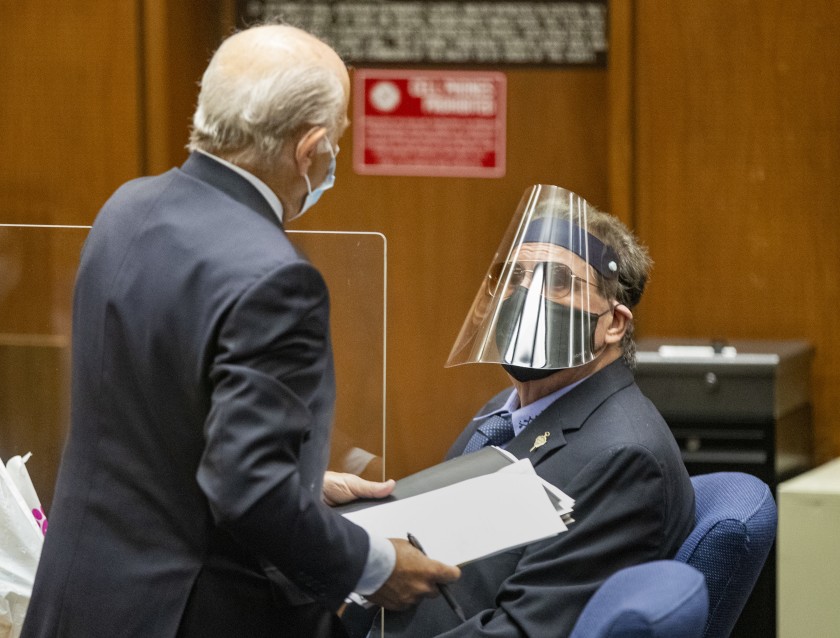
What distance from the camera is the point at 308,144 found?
4.55 feet

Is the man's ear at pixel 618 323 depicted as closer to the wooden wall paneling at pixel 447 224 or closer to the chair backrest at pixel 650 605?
the chair backrest at pixel 650 605

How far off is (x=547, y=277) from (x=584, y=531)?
18.8 inches

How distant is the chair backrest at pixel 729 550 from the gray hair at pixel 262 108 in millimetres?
823

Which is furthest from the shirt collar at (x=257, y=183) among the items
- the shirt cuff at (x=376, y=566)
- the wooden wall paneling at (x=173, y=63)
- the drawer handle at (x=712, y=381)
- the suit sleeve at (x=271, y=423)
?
the wooden wall paneling at (x=173, y=63)

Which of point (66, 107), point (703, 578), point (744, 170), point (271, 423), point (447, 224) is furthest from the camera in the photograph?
point (447, 224)

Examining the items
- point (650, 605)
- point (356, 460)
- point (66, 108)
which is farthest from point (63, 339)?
point (66, 108)

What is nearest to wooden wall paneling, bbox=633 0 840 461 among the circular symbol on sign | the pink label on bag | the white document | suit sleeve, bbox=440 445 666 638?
the circular symbol on sign

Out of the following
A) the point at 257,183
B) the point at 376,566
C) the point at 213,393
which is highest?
the point at 257,183

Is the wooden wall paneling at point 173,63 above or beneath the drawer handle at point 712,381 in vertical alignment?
above

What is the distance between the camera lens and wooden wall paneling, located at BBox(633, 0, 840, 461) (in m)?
3.18

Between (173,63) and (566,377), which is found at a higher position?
(173,63)

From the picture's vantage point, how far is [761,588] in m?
2.92

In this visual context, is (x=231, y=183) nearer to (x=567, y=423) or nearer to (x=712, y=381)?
(x=567, y=423)

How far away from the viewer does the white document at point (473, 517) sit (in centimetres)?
151
